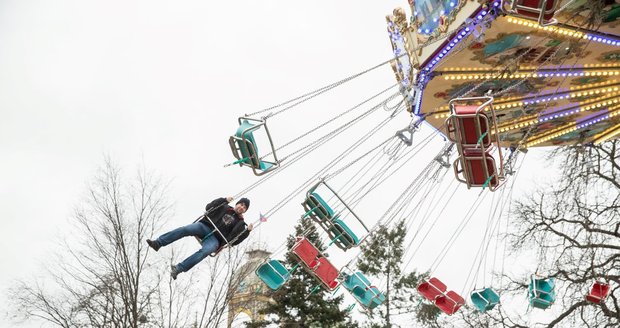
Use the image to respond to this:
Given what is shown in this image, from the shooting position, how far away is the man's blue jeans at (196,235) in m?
7.32

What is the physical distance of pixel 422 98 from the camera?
858 cm

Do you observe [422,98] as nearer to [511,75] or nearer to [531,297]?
[511,75]

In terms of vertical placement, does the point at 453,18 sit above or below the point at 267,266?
above

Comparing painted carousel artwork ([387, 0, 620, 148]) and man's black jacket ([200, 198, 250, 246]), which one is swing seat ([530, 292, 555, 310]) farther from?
man's black jacket ([200, 198, 250, 246])

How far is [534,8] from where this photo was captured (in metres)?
5.50

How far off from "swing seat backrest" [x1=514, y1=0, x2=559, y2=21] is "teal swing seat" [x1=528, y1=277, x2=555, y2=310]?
5.63 meters

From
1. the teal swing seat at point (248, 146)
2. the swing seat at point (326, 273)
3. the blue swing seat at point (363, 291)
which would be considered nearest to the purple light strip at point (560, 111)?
the blue swing seat at point (363, 291)

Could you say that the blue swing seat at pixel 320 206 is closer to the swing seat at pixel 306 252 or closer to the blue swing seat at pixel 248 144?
the swing seat at pixel 306 252

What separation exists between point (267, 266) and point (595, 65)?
5.17 m

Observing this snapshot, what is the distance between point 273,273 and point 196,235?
3.61 ft

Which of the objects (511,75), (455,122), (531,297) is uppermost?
(511,75)

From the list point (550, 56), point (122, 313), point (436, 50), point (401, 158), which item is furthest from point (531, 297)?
point (122, 313)

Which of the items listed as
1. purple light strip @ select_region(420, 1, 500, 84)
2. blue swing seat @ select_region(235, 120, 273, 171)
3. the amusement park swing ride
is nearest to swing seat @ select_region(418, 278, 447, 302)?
the amusement park swing ride

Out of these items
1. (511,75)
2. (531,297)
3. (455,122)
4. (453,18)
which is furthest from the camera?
(531,297)
